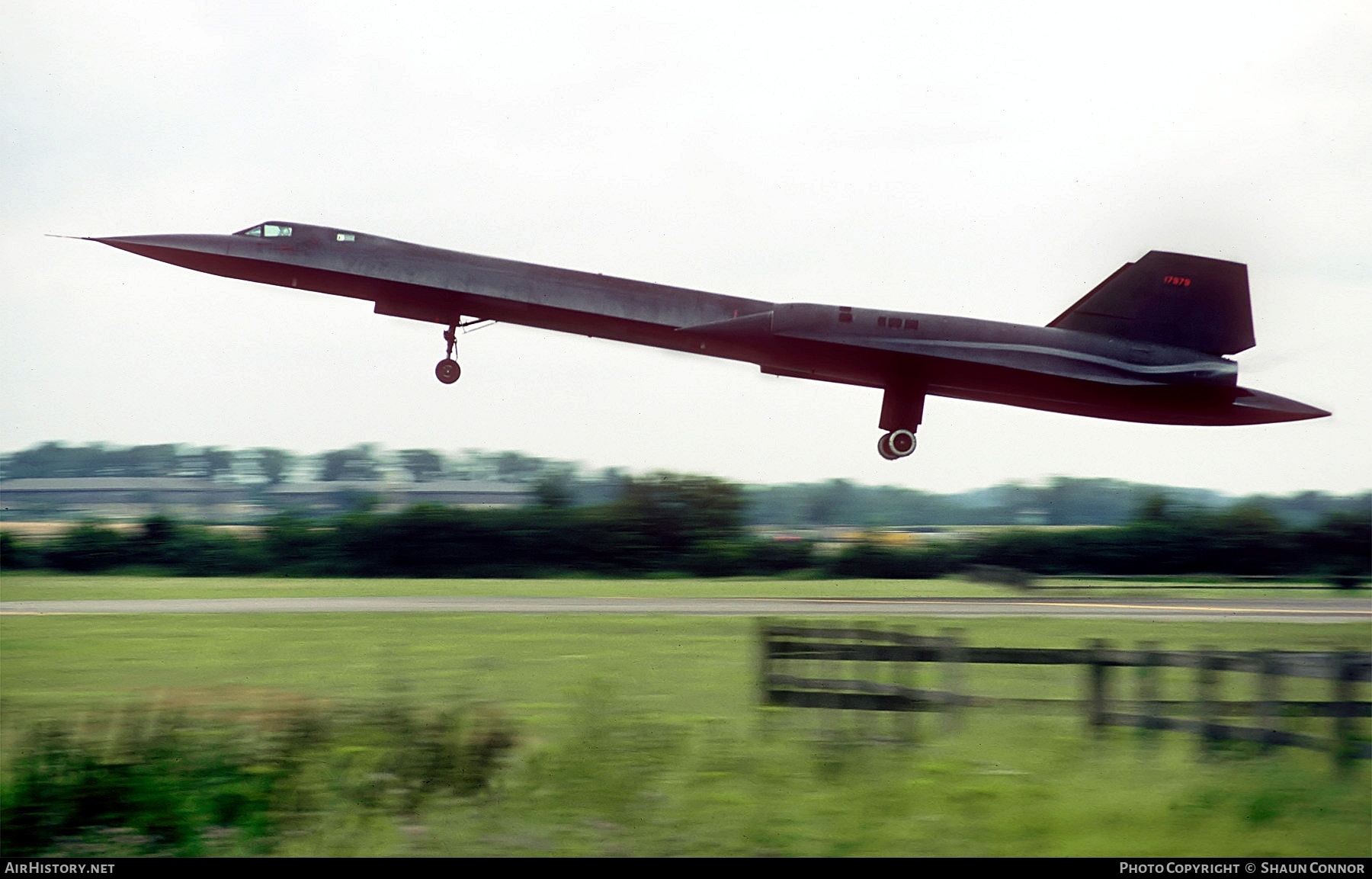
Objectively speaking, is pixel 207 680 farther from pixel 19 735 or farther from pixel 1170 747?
pixel 1170 747

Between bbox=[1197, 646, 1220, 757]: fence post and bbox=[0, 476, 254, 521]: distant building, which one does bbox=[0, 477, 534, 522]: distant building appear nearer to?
bbox=[0, 476, 254, 521]: distant building

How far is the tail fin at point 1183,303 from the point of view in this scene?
28.3 m

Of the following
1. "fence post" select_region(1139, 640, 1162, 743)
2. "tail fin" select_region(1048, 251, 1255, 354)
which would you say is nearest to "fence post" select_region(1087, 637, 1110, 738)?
"fence post" select_region(1139, 640, 1162, 743)

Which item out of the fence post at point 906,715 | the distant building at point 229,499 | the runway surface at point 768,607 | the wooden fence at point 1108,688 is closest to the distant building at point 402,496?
the distant building at point 229,499

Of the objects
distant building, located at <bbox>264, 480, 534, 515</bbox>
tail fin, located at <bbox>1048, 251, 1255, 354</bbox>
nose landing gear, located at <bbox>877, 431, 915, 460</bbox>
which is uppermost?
tail fin, located at <bbox>1048, 251, 1255, 354</bbox>

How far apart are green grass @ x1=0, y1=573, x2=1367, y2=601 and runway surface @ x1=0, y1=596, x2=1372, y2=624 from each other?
188 cm

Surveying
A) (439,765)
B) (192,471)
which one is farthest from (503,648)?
(192,471)

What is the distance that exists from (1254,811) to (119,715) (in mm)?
11789

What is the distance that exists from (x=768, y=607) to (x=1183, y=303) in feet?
40.4

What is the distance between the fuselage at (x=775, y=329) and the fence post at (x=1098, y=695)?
49.8 feet

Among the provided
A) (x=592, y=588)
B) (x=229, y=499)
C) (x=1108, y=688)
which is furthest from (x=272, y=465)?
(x=1108, y=688)

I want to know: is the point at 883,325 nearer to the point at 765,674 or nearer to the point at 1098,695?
the point at 765,674

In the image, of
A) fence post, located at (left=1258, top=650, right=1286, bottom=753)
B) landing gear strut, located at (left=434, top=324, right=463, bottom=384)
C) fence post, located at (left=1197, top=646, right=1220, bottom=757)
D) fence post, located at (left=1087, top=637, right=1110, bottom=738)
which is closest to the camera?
fence post, located at (left=1258, top=650, right=1286, bottom=753)

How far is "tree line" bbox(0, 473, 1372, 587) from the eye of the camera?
42.7 m
